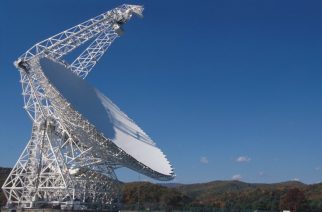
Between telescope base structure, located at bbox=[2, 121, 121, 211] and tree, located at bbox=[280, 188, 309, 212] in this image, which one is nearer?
telescope base structure, located at bbox=[2, 121, 121, 211]

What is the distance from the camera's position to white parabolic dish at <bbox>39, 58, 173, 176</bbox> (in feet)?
154

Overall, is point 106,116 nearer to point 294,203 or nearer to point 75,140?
point 75,140

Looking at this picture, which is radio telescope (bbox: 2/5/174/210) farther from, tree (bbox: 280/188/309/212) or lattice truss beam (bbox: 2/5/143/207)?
tree (bbox: 280/188/309/212)

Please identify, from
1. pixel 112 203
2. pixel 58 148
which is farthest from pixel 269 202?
pixel 58 148

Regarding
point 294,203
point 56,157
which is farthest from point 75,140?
point 294,203

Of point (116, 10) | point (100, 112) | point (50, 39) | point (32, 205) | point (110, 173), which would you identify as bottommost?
point (32, 205)

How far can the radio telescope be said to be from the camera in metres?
47.0

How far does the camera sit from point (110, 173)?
5481 centimetres

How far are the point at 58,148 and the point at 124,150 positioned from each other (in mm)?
8477

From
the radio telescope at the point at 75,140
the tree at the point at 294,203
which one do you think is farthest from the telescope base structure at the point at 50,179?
the tree at the point at 294,203

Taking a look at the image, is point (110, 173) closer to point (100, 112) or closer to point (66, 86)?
point (100, 112)

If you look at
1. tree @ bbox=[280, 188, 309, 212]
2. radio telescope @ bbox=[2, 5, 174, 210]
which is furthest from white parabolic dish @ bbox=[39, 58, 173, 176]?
tree @ bbox=[280, 188, 309, 212]

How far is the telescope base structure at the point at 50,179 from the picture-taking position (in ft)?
164

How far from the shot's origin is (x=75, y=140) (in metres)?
50.9
